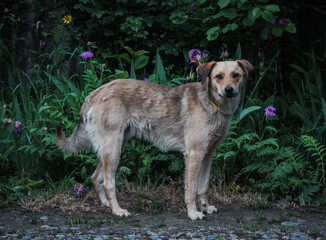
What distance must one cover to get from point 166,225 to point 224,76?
5.45 feet

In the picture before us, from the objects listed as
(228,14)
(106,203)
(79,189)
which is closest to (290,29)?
(228,14)

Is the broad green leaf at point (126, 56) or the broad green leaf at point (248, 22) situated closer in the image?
the broad green leaf at point (248, 22)

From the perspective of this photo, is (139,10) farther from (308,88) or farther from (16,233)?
(16,233)

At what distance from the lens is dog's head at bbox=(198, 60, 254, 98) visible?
4816 mm

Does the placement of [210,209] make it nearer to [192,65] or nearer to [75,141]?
[75,141]

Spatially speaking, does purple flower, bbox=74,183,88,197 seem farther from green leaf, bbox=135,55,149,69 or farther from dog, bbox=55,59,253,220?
green leaf, bbox=135,55,149,69

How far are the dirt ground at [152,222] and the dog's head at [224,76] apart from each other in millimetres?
1335

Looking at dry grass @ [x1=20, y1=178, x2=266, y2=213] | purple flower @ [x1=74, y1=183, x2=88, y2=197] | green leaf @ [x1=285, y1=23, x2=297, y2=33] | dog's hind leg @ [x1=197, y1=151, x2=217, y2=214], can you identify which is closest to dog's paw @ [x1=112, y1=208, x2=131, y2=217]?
dry grass @ [x1=20, y1=178, x2=266, y2=213]

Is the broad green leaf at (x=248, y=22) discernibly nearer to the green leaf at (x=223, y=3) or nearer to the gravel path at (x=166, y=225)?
the green leaf at (x=223, y=3)

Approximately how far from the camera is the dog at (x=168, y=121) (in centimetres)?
503

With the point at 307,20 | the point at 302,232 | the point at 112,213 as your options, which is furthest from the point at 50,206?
the point at 307,20

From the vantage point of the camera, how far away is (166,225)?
15.0 ft

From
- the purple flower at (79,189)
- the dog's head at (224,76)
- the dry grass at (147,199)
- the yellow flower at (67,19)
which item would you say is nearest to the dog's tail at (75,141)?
the purple flower at (79,189)

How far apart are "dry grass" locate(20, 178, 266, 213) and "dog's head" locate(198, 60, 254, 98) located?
4.48 feet
